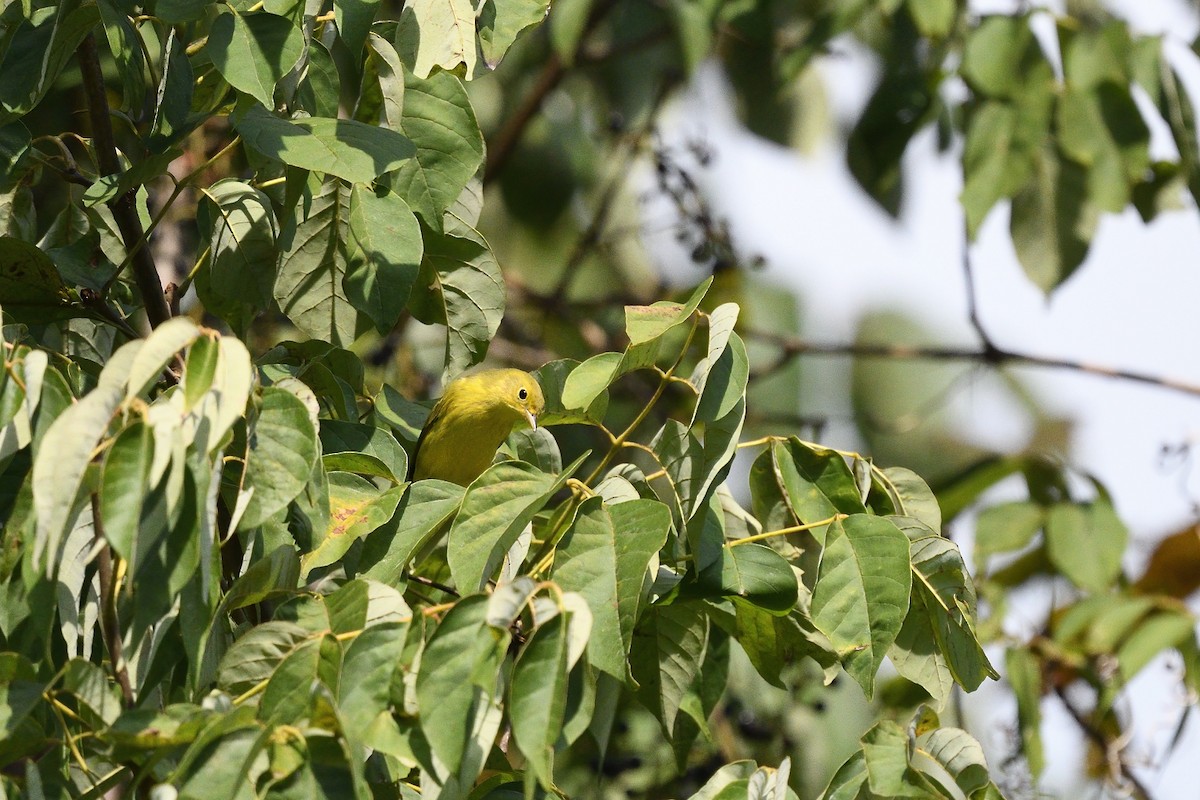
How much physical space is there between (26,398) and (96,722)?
434 millimetres

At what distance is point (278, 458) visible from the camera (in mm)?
1726

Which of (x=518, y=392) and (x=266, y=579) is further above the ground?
(x=266, y=579)

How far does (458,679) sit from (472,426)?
118 inches

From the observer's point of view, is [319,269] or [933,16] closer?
[319,269]

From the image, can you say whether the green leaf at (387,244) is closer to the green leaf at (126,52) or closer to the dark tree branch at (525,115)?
the green leaf at (126,52)

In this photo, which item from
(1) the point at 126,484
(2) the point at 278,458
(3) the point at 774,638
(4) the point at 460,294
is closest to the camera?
(1) the point at 126,484

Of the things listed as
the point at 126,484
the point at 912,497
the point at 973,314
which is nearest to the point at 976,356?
the point at 973,314

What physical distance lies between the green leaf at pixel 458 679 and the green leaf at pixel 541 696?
3cm

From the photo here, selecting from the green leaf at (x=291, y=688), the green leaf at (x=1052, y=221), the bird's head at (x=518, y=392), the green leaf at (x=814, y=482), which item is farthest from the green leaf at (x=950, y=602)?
the green leaf at (x=1052, y=221)

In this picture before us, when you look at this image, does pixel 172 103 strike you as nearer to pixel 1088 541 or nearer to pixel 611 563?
pixel 611 563

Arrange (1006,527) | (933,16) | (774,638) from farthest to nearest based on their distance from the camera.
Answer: (933,16) → (1006,527) → (774,638)

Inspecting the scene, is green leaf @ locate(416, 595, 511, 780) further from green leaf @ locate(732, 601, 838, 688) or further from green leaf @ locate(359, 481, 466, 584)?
green leaf @ locate(732, 601, 838, 688)

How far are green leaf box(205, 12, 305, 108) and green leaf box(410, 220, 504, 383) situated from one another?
52 cm

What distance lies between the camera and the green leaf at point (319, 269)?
225 centimetres
